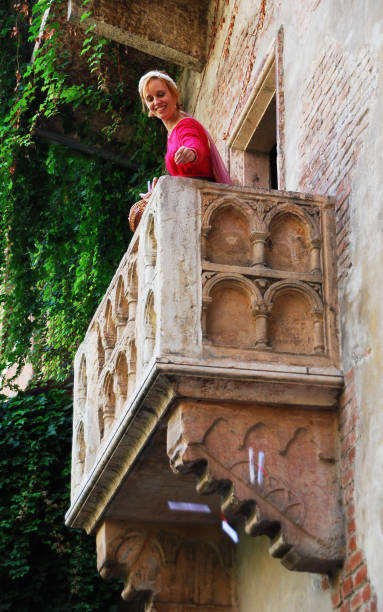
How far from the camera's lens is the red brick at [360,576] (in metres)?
5.42

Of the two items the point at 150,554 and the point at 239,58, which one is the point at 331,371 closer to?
the point at 150,554

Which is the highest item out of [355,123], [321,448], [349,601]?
[355,123]

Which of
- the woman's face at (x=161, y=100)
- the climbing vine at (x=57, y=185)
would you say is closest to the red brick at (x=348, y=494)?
the woman's face at (x=161, y=100)

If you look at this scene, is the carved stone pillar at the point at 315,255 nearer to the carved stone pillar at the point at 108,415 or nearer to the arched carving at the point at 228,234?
the arched carving at the point at 228,234

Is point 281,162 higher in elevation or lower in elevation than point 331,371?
higher

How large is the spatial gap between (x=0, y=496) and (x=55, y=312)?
88.7 inches

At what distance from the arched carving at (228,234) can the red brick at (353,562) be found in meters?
1.58

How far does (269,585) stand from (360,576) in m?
1.43

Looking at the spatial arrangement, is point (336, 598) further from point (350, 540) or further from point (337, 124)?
point (337, 124)

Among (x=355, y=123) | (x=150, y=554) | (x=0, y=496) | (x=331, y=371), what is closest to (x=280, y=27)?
(x=355, y=123)

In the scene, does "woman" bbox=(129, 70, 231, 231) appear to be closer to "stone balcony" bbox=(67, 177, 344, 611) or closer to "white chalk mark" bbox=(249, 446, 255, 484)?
"stone balcony" bbox=(67, 177, 344, 611)

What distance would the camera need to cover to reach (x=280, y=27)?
792cm

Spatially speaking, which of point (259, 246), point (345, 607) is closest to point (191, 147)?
point (259, 246)

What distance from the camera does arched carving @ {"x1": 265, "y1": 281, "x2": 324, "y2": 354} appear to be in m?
6.00
